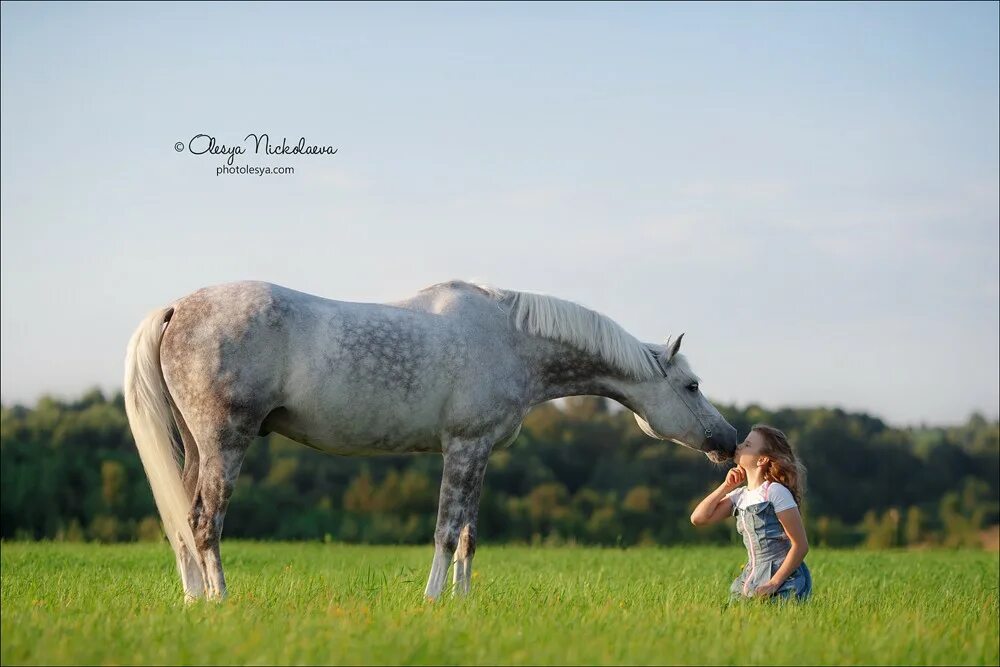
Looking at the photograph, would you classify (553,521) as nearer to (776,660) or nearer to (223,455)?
(223,455)

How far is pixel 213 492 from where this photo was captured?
655 centimetres

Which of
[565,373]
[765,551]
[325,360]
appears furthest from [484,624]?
[565,373]

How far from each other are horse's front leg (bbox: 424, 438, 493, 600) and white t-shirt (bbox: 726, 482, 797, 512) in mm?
1784

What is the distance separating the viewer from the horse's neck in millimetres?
7594

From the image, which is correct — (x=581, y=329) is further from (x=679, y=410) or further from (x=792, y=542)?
(x=792, y=542)

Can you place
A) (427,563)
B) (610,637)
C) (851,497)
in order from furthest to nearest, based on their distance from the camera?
(851,497) → (427,563) → (610,637)

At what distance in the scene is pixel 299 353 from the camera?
6.70 metres

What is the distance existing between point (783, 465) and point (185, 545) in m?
4.01

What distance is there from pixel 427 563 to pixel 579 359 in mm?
5548

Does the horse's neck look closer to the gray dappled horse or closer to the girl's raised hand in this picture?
the gray dappled horse

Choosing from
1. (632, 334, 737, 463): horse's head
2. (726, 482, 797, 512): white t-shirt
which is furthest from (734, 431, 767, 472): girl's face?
(632, 334, 737, 463): horse's head

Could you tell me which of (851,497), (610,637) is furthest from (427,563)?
(851,497)

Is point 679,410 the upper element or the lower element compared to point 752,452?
upper

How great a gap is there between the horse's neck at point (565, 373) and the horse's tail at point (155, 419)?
2538 mm
